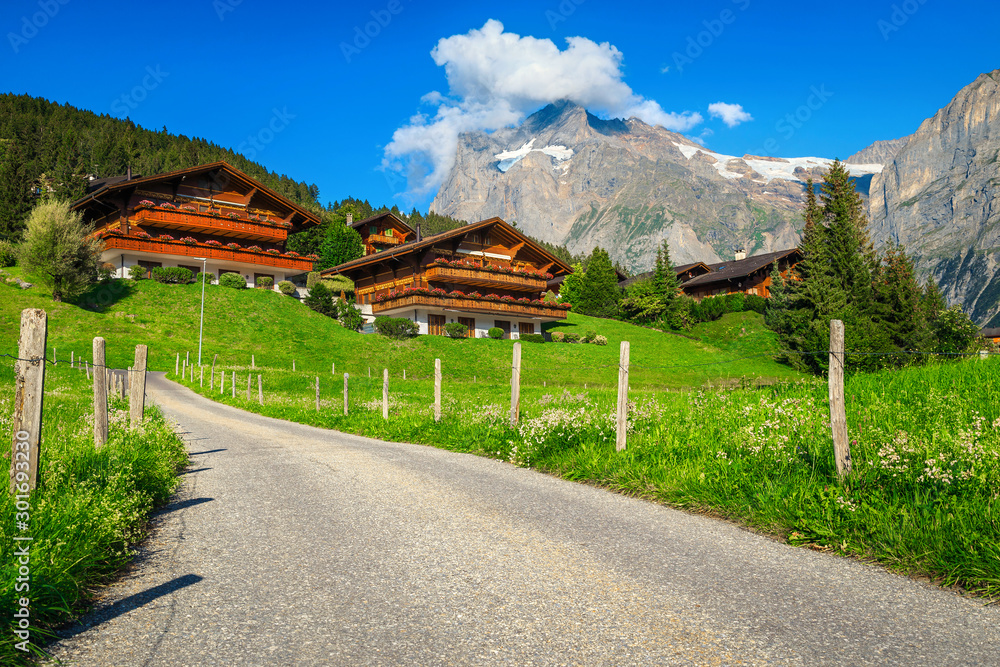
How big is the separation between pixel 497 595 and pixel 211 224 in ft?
191

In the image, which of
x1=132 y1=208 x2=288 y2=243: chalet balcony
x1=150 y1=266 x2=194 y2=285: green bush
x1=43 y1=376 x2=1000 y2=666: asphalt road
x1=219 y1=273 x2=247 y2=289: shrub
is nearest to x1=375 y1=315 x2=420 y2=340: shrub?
x1=219 y1=273 x2=247 y2=289: shrub

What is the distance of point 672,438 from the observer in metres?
8.88

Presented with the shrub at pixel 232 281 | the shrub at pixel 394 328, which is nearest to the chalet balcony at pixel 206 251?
the shrub at pixel 232 281

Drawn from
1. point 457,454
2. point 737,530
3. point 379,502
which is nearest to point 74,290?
point 457,454

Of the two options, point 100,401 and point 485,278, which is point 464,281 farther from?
point 100,401

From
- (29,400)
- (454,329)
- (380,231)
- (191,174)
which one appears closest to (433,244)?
(454,329)

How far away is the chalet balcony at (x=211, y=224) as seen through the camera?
52938mm

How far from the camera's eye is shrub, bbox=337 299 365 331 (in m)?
50.5

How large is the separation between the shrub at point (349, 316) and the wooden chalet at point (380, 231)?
27.8m

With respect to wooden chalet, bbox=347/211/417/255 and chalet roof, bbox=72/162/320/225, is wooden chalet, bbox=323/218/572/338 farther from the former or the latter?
wooden chalet, bbox=347/211/417/255

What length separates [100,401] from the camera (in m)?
8.55

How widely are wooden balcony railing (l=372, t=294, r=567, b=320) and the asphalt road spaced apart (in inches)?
1784

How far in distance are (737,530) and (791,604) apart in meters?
1.98

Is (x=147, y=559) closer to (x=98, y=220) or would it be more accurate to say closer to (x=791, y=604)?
(x=791, y=604)
